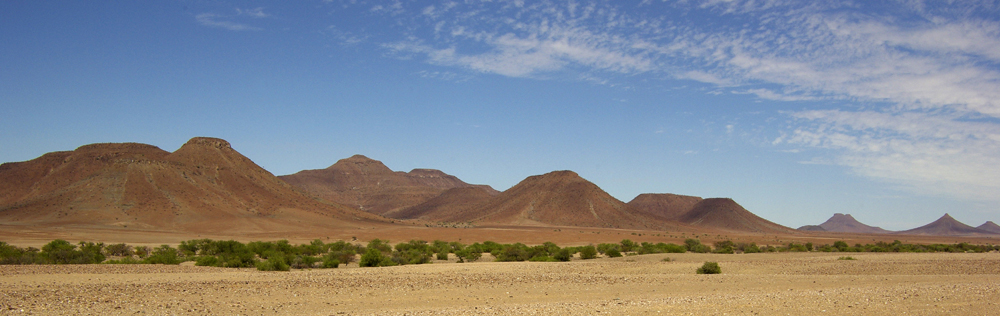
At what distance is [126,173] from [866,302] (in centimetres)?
9517

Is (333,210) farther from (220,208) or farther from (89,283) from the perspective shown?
(89,283)

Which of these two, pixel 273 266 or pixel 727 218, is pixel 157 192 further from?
pixel 727 218

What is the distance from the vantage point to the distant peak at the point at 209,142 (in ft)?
364

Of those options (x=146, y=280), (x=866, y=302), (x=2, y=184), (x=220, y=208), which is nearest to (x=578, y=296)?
(x=866, y=302)

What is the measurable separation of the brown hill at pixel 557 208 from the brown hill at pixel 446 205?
16.2 feet

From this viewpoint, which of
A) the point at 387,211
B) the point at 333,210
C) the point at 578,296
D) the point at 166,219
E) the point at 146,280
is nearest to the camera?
the point at 578,296

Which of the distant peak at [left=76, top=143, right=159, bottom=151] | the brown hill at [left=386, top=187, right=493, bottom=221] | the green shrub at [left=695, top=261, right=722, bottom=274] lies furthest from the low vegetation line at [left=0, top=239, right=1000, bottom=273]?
the brown hill at [left=386, top=187, right=493, bottom=221]

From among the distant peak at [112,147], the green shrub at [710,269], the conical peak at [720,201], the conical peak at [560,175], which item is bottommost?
the green shrub at [710,269]

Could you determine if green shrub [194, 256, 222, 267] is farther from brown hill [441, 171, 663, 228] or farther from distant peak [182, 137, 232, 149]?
brown hill [441, 171, 663, 228]

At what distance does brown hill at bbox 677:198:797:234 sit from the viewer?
479ft

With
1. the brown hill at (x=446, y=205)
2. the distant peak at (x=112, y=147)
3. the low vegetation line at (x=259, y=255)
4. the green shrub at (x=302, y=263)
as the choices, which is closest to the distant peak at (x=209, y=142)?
the distant peak at (x=112, y=147)

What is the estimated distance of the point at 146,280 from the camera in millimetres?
18734

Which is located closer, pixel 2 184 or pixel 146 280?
pixel 146 280

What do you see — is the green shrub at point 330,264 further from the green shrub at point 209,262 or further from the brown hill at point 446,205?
the brown hill at point 446,205
